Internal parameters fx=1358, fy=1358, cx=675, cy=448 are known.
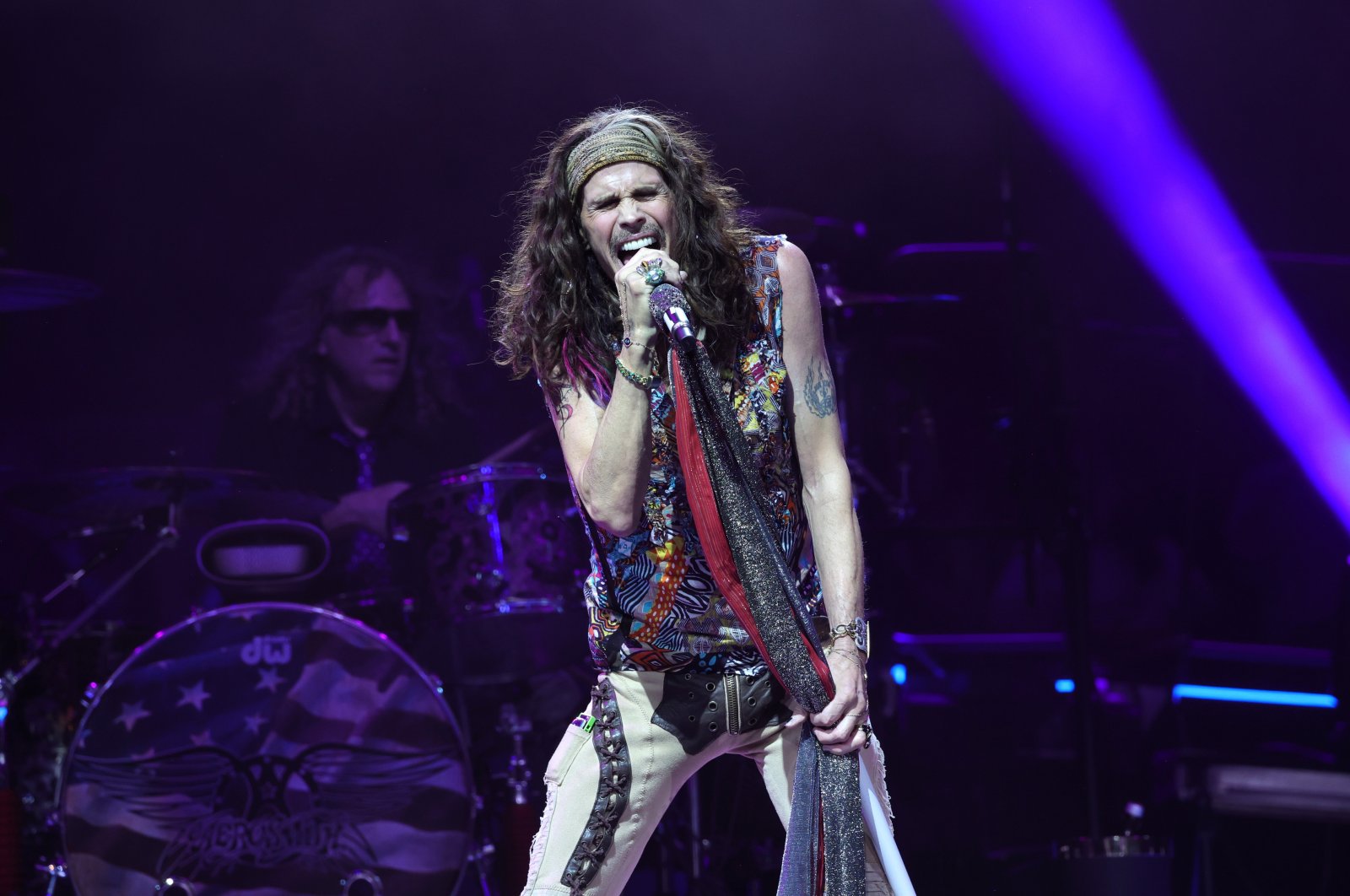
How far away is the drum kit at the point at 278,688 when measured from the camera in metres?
4.47

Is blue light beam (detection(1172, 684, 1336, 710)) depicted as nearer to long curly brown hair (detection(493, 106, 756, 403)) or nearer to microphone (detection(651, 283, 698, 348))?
long curly brown hair (detection(493, 106, 756, 403))

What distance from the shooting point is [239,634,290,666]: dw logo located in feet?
14.7

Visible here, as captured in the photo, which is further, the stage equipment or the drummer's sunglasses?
the drummer's sunglasses

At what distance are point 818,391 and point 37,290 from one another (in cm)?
Result: 349

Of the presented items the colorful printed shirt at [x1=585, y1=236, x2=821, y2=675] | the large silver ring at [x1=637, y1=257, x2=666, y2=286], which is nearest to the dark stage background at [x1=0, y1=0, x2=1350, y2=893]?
the colorful printed shirt at [x1=585, y1=236, x2=821, y2=675]

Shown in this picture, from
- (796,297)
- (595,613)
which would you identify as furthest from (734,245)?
(595,613)

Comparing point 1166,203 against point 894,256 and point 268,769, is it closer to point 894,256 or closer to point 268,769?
point 894,256

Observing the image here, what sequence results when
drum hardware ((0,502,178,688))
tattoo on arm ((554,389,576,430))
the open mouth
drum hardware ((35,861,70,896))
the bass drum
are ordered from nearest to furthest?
the open mouth, tattoo on arm ((554,389,576,430)), the bass drum, drum hardware ((35,861,70,896)), drum hardware ((0,502,178,688))

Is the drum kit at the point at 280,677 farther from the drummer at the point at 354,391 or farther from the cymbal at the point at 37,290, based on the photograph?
the drummer at the point at 354,391

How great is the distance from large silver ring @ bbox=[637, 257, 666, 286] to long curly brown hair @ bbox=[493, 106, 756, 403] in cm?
29

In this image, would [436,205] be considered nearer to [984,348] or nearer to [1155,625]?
[984,348]

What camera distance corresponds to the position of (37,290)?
4809mm

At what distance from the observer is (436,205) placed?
5.05 meters

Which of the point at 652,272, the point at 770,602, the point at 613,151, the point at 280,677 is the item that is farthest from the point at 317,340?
the point at 770,602
